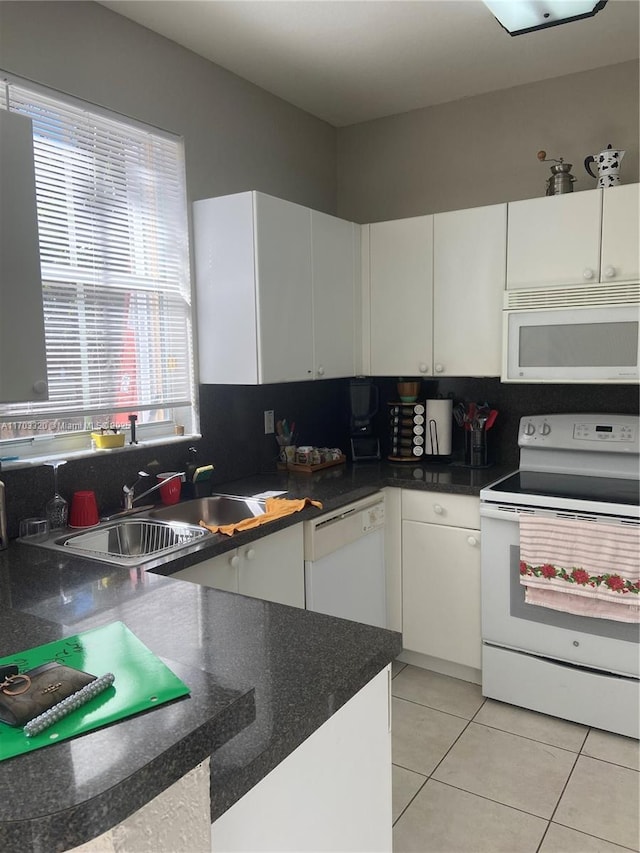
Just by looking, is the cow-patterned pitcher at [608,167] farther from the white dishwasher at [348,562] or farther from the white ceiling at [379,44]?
the white dishwasher at [348,562]

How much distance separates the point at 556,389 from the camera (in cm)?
313

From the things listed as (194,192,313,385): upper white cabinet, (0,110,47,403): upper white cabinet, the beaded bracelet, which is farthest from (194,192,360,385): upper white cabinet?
the beaded bracelet

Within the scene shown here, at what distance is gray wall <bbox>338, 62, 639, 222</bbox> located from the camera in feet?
9.70


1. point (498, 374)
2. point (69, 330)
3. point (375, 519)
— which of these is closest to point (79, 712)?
point (69, 330)

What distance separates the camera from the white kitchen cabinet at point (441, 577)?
2.83 metres

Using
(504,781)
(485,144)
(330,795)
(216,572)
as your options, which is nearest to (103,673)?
(330,795)

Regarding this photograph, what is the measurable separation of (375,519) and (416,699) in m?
0.77

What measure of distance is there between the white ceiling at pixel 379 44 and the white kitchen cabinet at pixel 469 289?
0.65 m

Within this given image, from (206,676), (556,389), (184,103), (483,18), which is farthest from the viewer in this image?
(556,389)

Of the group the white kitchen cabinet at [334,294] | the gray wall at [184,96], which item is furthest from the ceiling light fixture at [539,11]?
the gray wall at [184,96]

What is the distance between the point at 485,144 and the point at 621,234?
0.97 metres

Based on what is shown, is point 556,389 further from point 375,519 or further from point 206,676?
point 206,676

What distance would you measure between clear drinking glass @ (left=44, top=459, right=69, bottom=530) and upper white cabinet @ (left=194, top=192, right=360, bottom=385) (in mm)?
803

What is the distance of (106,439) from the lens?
246 centimetres
